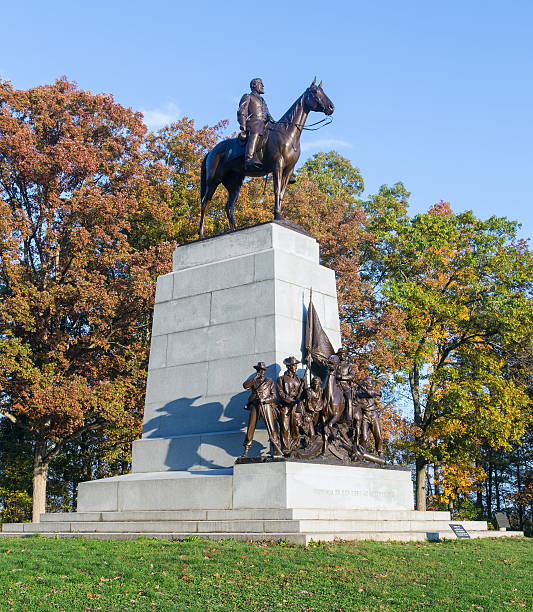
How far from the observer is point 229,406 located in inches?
621

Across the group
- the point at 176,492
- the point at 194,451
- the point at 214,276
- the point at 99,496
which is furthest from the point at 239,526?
the point at 214,276

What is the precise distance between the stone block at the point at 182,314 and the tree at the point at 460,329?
1437cm

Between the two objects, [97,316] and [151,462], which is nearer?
[151,462]

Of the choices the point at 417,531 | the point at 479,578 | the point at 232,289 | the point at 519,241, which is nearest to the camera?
the point at 479,578

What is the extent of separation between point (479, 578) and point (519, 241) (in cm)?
2822

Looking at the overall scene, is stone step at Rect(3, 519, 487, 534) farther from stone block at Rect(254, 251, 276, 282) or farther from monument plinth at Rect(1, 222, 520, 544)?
stone block at Rect(254, 251, 276, 282)

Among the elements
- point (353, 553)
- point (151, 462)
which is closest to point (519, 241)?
point (151, 462)

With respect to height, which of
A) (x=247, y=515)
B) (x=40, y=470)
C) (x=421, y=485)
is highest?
(x=40, y=470)

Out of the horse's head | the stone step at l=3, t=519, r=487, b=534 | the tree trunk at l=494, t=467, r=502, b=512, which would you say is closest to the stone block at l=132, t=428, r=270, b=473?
the stone step at l=3, t=519, r=487, b=534

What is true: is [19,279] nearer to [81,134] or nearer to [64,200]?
[64,200]

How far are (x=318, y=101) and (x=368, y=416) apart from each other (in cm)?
751

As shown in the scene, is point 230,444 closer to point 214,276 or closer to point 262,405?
point 262,405

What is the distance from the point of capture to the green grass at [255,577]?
297 inches

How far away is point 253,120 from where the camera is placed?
17656mm
